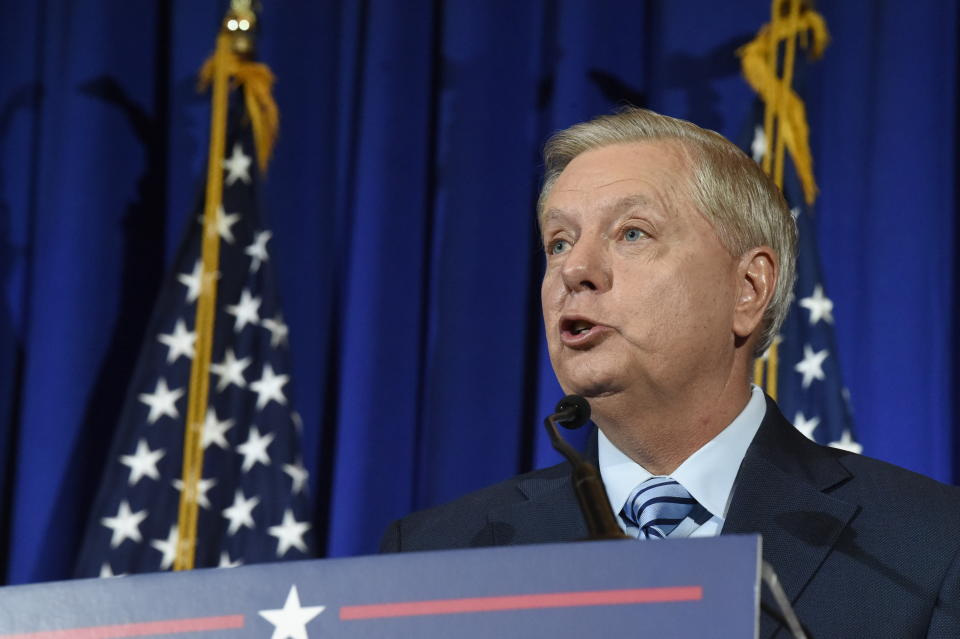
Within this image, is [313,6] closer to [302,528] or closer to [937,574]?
[302,528]

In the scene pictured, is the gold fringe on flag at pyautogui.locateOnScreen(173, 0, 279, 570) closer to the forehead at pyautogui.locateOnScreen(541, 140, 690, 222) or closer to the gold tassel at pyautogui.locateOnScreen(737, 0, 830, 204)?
the gold tassel at pyautogui.locateOnScreen(737, 0, 830, 204)

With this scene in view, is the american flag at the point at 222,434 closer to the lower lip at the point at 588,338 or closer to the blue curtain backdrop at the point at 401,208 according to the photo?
the blue curtain backdrop at the point at 401,208

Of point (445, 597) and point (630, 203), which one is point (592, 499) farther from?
point (630, 203)

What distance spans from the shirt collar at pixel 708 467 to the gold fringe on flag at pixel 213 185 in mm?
1335

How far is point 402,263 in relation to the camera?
123 inches

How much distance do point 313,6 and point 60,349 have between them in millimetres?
1091

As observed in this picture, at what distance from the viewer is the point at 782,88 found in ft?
8.97

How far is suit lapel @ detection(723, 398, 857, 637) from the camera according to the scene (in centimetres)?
146

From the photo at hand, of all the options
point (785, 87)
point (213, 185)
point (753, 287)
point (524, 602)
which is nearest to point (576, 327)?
point (753, 287)

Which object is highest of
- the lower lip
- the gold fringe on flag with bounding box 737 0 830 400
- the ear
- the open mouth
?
the gold fringe on flag with bounding box 737 0 830 400

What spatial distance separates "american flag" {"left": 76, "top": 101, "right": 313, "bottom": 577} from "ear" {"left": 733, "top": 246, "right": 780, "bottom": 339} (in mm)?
1355

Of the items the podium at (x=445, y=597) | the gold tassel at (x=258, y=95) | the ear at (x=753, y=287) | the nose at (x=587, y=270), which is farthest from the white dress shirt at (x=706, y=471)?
the gold tassel at (x=258, y=95)

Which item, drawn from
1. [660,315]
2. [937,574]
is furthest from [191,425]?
[937,574]

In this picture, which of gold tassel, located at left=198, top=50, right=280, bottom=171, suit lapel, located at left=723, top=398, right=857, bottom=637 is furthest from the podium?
gold tassel, located at left=198, top=50, right=280, bottom=171
